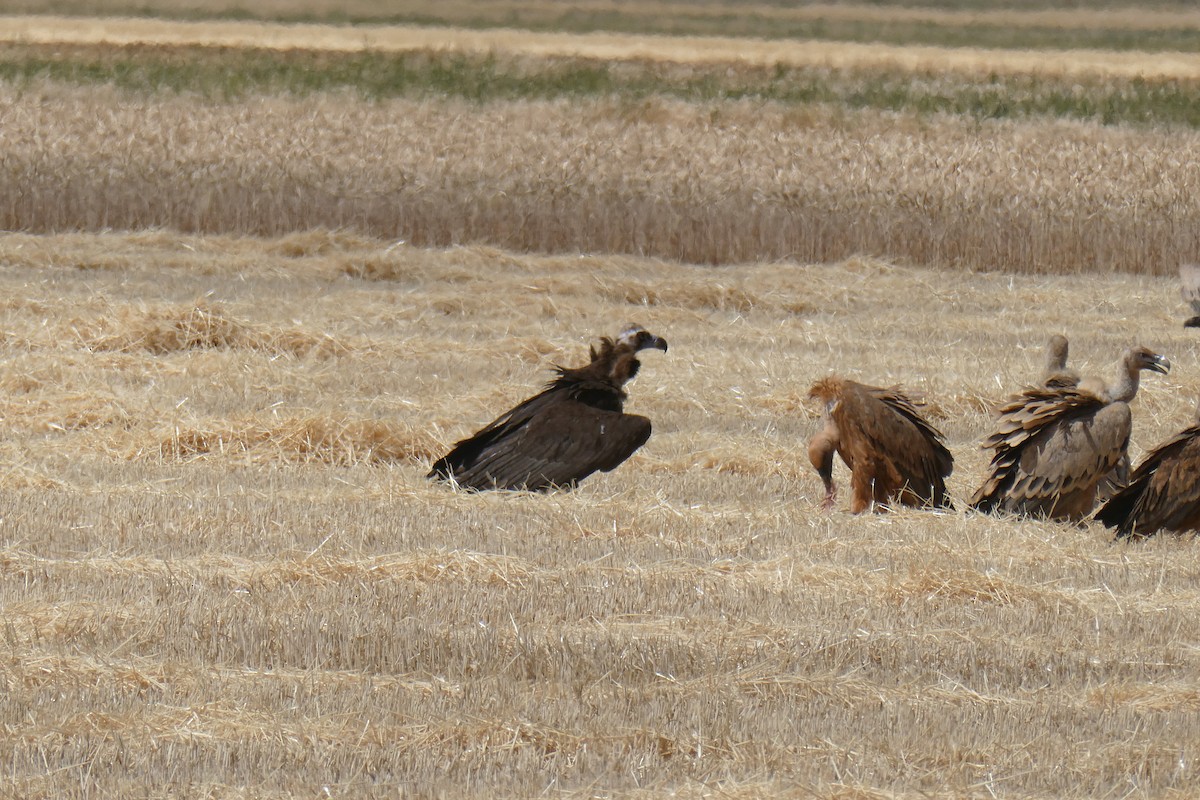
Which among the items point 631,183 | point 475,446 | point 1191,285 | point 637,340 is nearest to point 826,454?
point 637,340

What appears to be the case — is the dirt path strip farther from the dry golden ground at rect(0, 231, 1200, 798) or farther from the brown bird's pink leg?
the brown bird's pink leg

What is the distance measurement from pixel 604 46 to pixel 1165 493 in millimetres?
43550

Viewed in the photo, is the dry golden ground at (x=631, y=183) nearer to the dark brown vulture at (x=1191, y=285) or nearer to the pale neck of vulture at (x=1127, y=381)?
the dark brown vulture at (x=1191, y=285)

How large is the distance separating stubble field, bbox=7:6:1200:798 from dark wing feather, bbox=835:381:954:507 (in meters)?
0.22

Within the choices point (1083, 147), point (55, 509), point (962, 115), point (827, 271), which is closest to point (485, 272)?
point (827, 271)

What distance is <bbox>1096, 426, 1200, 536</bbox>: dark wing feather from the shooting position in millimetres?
8047

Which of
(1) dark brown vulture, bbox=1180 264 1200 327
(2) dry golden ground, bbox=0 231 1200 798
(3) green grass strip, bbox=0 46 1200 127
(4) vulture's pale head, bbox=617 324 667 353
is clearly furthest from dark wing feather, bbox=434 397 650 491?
(3) green grass strip, bbox=0 46 1200 127

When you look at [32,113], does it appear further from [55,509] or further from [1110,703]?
[1110,703]

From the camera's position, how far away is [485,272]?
17859 mm

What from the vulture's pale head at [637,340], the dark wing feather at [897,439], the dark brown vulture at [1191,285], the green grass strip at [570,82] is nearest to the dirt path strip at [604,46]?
the green grass strip at [570,82]

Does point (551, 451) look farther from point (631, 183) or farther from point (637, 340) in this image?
point (631, 183)

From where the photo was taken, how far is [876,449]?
28.5ft

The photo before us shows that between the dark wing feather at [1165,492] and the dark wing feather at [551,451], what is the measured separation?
2460 mm

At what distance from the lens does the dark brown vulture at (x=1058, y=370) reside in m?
10.1
